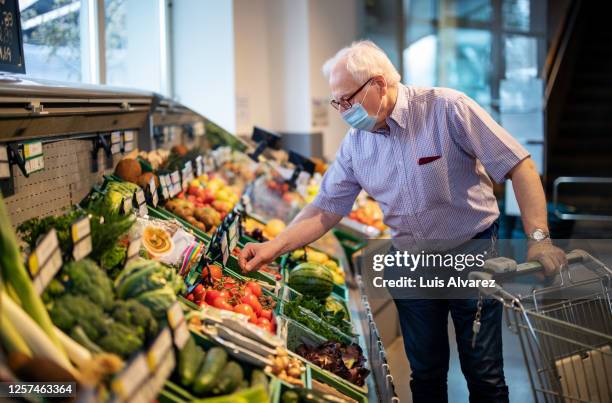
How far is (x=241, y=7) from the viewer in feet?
21.9

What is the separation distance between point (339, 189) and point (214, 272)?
647mm

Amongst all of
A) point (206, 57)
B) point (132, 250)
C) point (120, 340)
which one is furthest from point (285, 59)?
point (120, 340)

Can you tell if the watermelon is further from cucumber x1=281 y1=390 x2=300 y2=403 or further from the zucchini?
the zucchini

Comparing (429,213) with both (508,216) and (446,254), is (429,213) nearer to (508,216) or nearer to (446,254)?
(446,254)

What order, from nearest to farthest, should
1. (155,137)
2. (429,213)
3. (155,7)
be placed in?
1. (429,213)
2. (155,137)
3. (155,7)

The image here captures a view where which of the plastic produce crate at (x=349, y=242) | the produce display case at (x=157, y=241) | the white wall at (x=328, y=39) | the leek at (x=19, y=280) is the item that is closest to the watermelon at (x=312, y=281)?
the produce display case at (x=157, y=241)

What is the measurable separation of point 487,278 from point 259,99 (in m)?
5.45

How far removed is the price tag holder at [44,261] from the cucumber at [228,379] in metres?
0.50

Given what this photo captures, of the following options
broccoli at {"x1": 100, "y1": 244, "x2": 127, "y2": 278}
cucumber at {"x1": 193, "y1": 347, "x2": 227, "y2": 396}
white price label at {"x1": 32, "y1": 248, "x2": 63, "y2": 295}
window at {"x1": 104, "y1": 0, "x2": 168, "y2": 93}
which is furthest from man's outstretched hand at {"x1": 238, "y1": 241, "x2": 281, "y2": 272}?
window at {"x1": 104, "y1": 0, "x2": 168, "y2": 93}

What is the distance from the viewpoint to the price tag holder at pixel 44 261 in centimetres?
170

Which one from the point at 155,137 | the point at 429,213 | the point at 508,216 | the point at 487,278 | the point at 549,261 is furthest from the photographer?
the point at 508,216

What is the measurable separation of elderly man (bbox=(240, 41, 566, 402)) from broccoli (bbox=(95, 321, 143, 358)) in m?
1.23

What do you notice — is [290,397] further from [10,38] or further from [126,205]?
[10,38]

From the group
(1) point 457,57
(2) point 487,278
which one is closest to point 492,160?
(2) point 487,278
